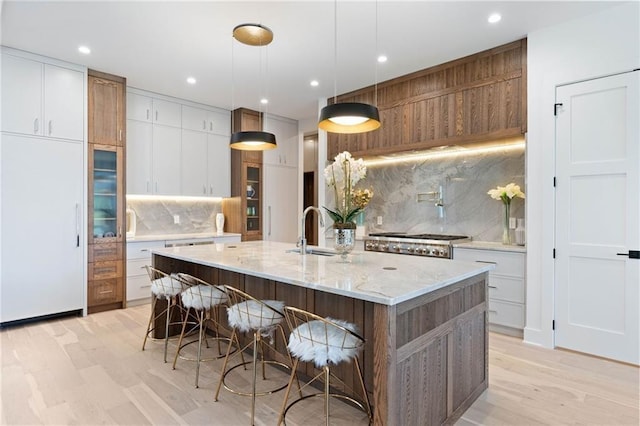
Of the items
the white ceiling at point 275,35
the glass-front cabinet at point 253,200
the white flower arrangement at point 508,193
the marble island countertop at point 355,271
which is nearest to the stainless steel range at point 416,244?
the white flower arrangement at point 508,193

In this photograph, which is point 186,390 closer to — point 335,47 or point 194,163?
point 335,47

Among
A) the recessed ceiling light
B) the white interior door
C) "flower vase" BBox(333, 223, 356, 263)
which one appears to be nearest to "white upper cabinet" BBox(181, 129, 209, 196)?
"flower vase" BBox(333, 223, 356, 263)

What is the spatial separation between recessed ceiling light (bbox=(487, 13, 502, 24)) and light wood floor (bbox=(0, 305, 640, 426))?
3.01 m

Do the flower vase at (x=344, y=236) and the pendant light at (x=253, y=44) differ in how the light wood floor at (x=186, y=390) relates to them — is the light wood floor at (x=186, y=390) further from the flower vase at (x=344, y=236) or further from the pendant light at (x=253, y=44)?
the pendant light at (x=253, y=44)

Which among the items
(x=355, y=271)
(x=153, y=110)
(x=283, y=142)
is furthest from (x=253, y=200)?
(x=355, y=271)

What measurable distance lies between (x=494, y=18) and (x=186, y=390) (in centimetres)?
396

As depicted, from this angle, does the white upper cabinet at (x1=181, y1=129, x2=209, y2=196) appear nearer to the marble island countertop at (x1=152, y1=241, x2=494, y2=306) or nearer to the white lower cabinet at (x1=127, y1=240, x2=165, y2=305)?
the white lower cabinet at (x1=127, y1=240, x2=165, y2=305)

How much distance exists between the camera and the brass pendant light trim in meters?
2.86

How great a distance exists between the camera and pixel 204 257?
2.84m

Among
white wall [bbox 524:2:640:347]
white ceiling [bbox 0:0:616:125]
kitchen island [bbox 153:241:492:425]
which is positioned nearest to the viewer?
kitchen island [bbox 153:241:492:425]

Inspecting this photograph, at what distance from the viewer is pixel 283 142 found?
21.6 ft

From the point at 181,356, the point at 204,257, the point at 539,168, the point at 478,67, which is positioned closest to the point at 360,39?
the point at 478,67

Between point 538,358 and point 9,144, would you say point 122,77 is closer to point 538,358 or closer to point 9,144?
point 9,144

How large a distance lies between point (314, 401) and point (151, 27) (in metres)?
3.50
